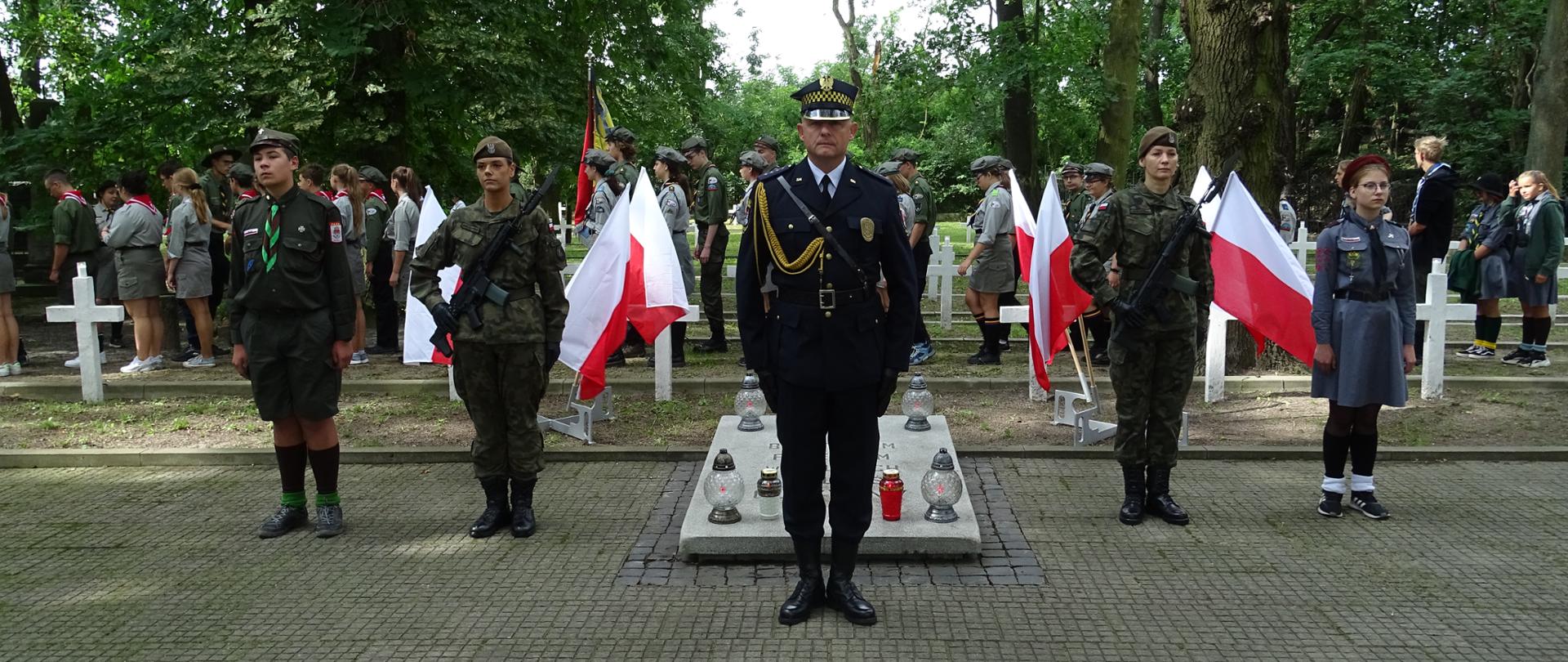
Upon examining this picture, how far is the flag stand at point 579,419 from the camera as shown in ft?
26.3

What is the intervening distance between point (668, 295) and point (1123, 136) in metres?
18.5

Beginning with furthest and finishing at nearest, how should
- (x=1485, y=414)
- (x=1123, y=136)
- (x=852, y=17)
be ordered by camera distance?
1. (x=852, y=17)
2. (x=1123, y=136)
3. (x=1485, y=414)

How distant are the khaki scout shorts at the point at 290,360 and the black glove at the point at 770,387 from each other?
2578mm

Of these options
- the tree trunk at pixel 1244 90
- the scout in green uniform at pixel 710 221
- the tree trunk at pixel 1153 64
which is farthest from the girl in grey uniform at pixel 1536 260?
the tree trunk at pixel 1153 64

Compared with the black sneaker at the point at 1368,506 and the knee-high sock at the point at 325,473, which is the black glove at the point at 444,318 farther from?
the black sneaker at the point at 1368,506

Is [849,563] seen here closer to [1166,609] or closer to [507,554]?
[1166,609]

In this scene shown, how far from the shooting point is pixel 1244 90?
379 inches

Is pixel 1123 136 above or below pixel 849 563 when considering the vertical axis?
above

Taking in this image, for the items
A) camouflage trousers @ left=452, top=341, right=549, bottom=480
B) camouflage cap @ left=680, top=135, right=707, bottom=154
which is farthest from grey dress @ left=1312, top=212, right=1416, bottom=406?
camouflage cap @ left=680, top=135, right=707, bottom=154

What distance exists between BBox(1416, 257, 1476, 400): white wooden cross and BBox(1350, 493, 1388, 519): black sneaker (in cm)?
327

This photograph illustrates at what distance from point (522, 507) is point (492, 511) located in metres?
0.16

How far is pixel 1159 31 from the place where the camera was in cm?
3039

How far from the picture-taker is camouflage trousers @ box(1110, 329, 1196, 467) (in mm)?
6023

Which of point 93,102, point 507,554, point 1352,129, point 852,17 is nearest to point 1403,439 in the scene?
point 507,554
